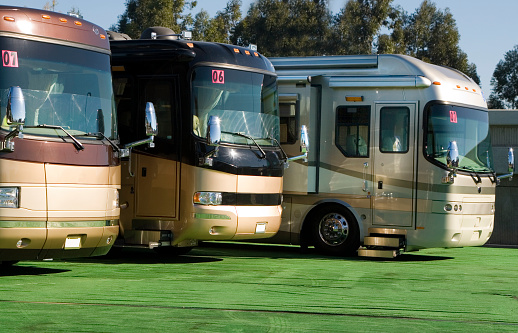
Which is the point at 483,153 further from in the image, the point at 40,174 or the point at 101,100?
the point at 40,174

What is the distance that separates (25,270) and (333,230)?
18.5 ft

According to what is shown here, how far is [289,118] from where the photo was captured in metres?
16.2

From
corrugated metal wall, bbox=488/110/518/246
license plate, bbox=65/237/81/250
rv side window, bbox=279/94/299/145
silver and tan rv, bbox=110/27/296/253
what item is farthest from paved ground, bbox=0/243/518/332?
corrugated metal wall, bbox=488/110/518/246

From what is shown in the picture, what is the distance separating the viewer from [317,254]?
53.9 feet

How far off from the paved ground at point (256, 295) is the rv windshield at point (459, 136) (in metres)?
1.69

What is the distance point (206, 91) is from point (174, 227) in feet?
6.49

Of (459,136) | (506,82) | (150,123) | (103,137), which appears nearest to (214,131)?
(150,123)

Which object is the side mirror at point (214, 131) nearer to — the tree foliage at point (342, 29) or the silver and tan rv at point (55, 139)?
the silver and tan rv at point (55, 139)

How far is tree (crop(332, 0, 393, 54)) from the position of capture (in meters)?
52.8

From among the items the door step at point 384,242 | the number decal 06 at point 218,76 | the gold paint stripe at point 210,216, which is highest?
the number decal 06 at point 218,76

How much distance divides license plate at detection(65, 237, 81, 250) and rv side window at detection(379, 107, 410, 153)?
619 centimetres

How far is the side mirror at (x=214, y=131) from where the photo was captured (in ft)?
41.3

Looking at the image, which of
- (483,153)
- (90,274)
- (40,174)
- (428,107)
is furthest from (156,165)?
(483,153)

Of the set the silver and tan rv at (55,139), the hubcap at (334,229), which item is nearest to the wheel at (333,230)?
the hubcap at (334,229)
